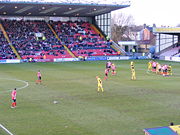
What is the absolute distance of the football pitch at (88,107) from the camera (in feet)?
56.2

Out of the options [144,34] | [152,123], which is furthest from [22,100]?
[144,34]

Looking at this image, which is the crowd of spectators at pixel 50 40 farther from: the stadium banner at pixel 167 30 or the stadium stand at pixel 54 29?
the stadium banner at pixel 167 30

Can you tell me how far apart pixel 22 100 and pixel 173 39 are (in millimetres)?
53124

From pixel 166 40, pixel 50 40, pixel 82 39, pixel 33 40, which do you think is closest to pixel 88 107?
pixel 33 40

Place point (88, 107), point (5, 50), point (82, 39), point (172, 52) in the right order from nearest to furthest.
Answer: point (88, 107)
point (5, 50)
point (172, 52)
point (82, 39)

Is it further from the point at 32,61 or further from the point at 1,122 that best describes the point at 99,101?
the point at 32,61

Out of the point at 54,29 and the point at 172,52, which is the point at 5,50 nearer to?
the point at 54,29

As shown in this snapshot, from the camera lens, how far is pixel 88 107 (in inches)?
859

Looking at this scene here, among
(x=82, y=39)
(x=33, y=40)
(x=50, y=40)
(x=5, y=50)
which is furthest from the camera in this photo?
(x=82, y=39)

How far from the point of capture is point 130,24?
13162 cm

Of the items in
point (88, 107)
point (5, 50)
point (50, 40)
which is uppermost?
point (50, 40)

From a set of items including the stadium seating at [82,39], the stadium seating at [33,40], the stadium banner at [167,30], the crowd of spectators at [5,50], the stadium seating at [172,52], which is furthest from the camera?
the stadium seating at [82,39]

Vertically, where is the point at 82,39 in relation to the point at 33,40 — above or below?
above

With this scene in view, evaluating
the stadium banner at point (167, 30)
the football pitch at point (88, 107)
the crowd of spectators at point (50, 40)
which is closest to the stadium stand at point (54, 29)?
the crowd of spectators at point (50, 40)
